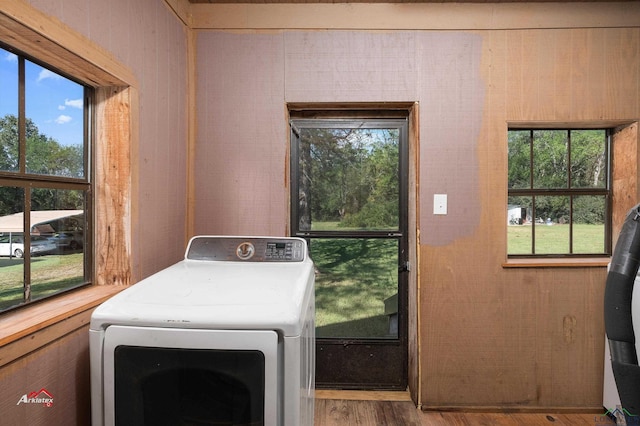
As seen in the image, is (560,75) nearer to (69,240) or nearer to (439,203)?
(439,203)

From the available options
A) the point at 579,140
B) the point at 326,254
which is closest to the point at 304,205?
the point at 326,254

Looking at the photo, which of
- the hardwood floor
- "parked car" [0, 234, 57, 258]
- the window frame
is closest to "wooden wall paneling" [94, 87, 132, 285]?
"parked car" [0, 234, 57, 258]

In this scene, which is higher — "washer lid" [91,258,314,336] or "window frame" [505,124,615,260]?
"window frame" [505,124,615,260]

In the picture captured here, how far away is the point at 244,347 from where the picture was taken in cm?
87

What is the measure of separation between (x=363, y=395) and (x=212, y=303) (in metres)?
1.60

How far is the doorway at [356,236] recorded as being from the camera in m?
2.13

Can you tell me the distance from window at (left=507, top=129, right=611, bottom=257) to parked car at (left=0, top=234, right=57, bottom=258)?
7.94 ft

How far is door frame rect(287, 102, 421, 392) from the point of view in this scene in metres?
1.99

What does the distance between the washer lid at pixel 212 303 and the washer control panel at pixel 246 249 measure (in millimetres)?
287

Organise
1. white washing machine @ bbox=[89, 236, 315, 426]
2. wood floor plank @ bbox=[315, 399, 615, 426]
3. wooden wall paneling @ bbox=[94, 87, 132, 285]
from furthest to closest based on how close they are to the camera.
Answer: wood floor plank @ bbox=[315, 399, 615, 426] → wooden wall paneling @ bbox=[94, 87, 132, 285] → white washing machine @ bbox=[89, 236, 315, 426]

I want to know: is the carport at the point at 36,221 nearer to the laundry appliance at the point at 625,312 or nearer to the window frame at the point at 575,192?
the laundry appliance at the point at 625,312

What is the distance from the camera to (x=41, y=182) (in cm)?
114

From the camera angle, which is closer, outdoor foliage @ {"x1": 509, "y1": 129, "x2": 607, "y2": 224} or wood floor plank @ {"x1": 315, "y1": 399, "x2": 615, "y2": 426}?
wood floor plank @ {"x1": 315, "y1": 399, "x2": 615, "y2": 426}

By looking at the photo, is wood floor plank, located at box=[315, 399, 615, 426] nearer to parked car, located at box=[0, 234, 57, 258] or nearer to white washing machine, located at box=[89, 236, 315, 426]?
white washing machine, located at box=[89, 236, 315, 426]
